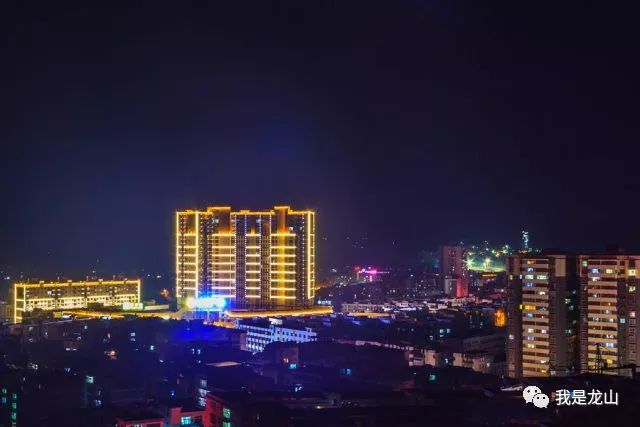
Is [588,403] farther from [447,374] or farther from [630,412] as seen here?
[447,374]

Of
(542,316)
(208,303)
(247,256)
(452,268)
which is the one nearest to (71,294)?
(208,303)

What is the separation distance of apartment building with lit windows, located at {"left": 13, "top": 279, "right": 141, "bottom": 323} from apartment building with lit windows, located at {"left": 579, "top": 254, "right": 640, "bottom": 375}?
44.4 feet

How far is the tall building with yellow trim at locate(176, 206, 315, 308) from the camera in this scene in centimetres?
1958

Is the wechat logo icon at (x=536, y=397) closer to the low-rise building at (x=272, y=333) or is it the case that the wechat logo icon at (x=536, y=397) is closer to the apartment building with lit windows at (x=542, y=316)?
the apartment building with lit windows at (x=542, y=316)

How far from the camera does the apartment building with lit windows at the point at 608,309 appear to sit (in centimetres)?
1123

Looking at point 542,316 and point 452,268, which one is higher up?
point 452,268

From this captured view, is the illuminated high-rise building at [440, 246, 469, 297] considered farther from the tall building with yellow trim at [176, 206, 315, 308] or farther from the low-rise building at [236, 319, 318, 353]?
the low-rise building at [236, 319, 318, 353]

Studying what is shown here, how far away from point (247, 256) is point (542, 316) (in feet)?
31.1

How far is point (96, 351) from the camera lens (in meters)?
13.9

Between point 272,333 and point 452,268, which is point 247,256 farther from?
point 452,268

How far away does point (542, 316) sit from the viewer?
11.8 meters

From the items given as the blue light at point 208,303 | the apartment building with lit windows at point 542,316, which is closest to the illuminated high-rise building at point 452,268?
the blue light at point 208,303

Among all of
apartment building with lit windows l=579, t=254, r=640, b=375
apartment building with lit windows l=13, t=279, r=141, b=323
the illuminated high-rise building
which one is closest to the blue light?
apartment building with lit windows l=13, t=279, r=141, b=323

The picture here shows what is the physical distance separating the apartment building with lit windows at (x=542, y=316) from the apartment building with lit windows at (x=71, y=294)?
41.2 ft
